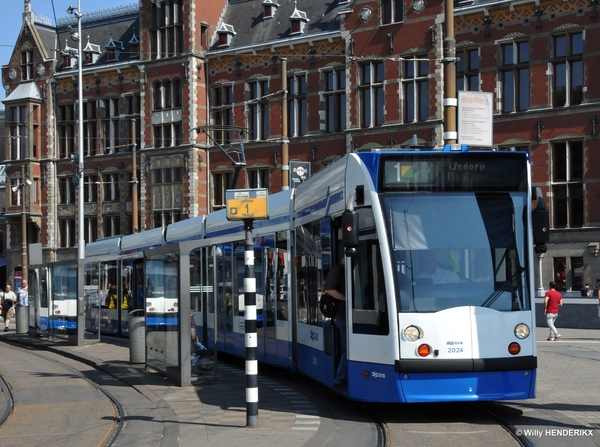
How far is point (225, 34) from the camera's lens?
43.5 m

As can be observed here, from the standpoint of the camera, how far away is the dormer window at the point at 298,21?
40281 mm

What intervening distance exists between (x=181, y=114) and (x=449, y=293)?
35.6m

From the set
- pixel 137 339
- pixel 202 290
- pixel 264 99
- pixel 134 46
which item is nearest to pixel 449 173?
pixel 137 339

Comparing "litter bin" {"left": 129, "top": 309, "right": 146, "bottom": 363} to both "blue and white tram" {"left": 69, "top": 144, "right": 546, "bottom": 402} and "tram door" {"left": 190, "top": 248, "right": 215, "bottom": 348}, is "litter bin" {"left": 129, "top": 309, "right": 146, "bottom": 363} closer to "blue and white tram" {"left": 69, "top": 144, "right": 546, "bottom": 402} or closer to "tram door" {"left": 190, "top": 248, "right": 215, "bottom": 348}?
"tram door" {"left": 190, "top": 248, "right": 215, "bottom": 348}

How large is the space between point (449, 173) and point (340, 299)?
1761 millimetres

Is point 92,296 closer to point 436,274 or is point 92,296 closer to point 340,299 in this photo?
point 340,299

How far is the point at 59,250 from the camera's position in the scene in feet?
160

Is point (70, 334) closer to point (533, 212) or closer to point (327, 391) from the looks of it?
point (327, 391)

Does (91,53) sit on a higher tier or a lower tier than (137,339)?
higher

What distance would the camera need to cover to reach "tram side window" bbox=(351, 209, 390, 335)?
361 inches

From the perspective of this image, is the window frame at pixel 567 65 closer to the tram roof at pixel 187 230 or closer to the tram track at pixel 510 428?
the tram roof at pixel 187 230

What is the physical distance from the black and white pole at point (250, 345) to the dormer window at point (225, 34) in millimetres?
35093

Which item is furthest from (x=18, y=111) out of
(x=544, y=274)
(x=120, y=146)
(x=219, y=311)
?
(x=219, y=311)

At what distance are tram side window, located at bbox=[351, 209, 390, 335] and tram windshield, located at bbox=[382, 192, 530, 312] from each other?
0.68 feet
